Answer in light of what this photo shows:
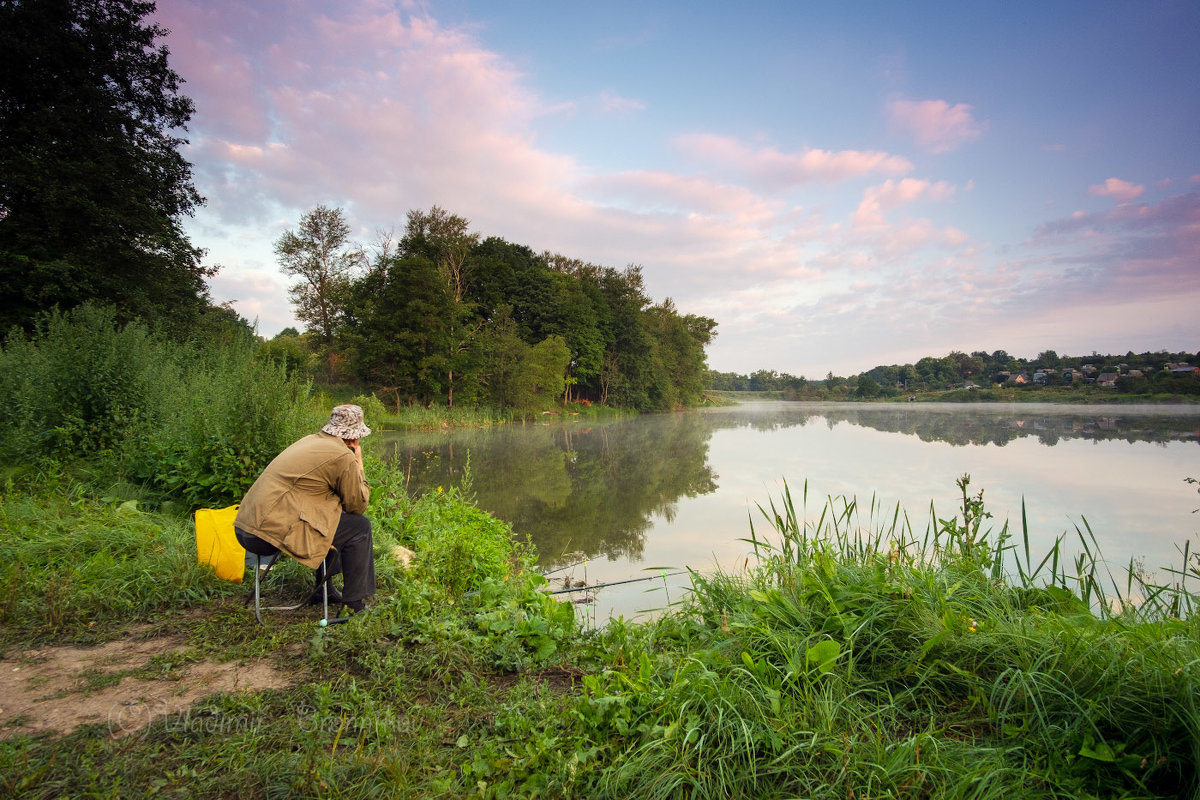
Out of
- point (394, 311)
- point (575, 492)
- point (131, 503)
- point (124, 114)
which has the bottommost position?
point (575, 492)

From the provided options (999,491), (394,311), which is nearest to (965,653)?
(999,491)

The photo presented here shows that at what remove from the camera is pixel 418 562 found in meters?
4.68

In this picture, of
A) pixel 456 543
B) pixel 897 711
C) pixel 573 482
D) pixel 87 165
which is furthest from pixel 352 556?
pixel 87 165

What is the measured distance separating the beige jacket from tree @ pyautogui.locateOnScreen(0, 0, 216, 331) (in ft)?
50.0

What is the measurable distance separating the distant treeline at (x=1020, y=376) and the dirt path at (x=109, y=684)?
100 ft

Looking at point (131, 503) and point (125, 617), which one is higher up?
point (131, 503)

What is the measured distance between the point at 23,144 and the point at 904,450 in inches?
1018

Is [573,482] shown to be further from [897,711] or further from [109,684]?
[897,711]

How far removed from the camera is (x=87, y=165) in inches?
571

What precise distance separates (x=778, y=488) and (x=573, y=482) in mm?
4557

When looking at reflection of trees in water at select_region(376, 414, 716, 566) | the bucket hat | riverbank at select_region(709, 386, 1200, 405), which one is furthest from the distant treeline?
the bucket hat

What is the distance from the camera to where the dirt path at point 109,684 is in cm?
249

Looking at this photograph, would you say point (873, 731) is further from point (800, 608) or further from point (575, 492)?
point (575, 492)

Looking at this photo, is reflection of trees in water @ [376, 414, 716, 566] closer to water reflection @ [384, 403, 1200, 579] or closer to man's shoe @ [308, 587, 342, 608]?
water reflection @ [384, 403, 1200, 579]
